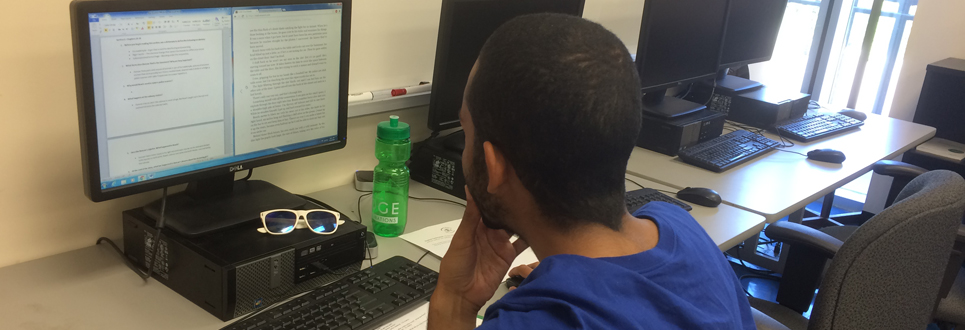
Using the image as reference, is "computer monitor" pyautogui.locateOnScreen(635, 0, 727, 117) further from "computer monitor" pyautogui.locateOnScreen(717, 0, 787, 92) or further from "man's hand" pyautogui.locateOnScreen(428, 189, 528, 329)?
"man's hand" pyautogui.locateOnScreen(428, 189, 528, 329)

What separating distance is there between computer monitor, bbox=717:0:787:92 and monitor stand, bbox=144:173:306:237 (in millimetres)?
1779

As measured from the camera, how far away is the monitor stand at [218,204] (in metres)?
1.23

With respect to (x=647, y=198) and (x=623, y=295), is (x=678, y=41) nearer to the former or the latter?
(x=647, y=198)

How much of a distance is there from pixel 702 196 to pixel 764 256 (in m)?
1.44

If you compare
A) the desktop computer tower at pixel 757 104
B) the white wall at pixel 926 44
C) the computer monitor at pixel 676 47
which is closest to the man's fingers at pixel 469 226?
the computer monitor at pixel 676 47

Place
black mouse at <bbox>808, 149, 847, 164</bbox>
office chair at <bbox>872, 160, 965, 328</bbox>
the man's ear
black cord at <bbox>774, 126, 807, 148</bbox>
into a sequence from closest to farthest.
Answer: the man's ear < office chair at <bbox>872, 160, 965, 328</bbox> < black mouse at <bbox>808, 149, 847, 164</bbox> < black cord at <bbox>774, 126, 807, 148</bbox>

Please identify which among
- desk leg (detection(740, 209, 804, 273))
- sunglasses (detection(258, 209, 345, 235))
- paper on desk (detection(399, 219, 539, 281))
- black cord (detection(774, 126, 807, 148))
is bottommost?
desk leg (detection(740, 209, 804, 273))

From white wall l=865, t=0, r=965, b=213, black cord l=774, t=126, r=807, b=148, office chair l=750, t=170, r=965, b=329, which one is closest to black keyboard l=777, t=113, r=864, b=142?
black cord l=774, t=126, r=807, b=148

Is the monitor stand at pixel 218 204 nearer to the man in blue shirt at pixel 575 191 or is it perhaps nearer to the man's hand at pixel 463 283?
the man's hand at pixel 463 283

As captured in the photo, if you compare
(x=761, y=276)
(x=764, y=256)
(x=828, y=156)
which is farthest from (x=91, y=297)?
(x=761, y=276)

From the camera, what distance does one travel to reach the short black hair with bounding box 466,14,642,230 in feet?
2.65

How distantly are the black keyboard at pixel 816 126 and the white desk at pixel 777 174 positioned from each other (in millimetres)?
28

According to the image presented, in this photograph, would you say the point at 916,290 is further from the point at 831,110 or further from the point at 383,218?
the point at 831,110

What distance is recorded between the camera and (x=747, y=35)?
271 cm
